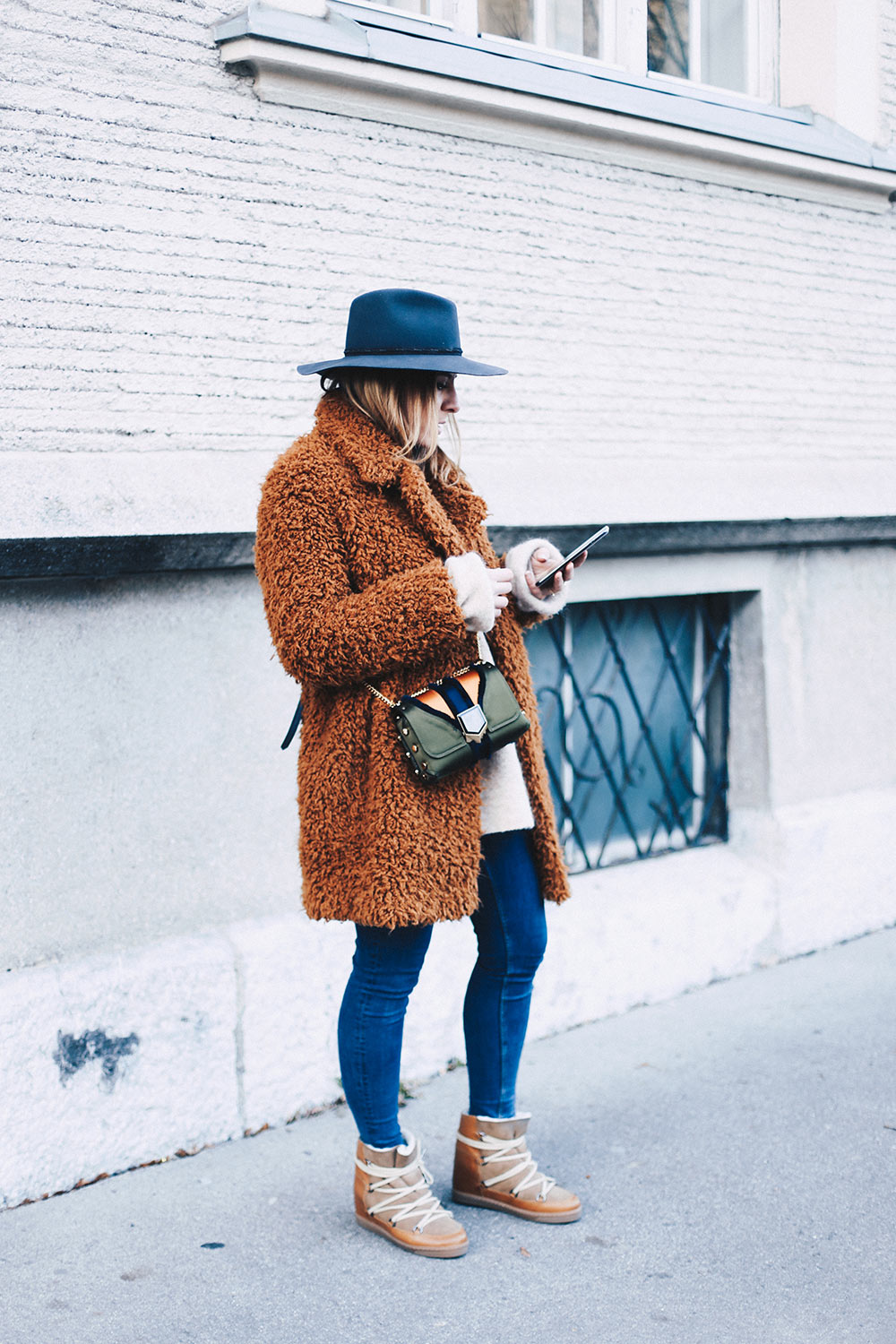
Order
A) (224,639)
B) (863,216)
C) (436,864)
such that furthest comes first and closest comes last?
1. (863,216)
2. (224,639)
3. (436,864)

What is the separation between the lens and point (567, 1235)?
2836mm

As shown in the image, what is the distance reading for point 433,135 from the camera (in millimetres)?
3852

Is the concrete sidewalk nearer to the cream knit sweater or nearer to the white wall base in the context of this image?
the white wall base

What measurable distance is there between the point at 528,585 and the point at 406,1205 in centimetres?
129

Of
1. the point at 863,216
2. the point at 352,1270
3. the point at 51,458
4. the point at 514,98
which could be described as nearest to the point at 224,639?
the point at 51,458

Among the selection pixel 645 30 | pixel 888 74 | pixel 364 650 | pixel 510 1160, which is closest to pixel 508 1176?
pixel 510 1160

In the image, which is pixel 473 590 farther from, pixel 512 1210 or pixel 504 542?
pixel 504 542

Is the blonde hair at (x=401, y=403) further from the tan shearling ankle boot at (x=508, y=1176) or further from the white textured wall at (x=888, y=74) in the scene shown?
the white textured wall at (x=888, y=74)

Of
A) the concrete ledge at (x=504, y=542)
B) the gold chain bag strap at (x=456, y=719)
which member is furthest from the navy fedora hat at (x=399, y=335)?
the concrete ledge at (x=504, y=542)

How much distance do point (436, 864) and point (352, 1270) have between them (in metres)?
0.86

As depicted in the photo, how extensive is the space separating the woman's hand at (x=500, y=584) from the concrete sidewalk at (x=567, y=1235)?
4.36ft

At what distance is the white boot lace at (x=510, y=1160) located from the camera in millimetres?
2861

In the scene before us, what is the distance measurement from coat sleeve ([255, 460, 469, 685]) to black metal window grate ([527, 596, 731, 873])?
6.48ft

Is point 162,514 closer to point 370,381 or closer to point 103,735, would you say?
point 103,735
